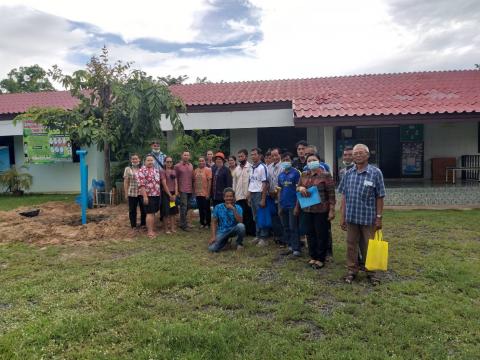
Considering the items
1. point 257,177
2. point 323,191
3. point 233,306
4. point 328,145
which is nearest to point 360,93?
point 328,145

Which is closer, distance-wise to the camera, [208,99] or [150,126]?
[150,126]

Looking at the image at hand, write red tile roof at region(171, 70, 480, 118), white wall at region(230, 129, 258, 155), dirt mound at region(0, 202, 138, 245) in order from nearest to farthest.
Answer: dirt mound at region(0, 202, 138, 245) < red tile roof at region(171, 70, 480, 118) < white wall at region(230, 129, 258, 155)

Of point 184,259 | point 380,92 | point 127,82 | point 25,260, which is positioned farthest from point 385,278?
point 380,92

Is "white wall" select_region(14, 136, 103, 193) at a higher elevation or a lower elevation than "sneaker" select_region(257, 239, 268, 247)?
higher

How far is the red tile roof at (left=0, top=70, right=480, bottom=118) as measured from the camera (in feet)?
34.1

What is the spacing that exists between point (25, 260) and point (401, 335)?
5164mm

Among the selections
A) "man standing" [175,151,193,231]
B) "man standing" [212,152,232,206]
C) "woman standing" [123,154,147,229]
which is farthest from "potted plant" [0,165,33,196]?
"man standing" [212,152,232,206]

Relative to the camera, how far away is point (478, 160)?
12055mm

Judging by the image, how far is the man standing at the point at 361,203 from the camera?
4531mm

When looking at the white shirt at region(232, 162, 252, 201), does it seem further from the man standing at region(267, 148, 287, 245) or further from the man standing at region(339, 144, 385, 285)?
the man standing at region(339, 144, 385, 285)

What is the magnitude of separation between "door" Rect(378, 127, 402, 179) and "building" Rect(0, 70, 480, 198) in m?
0.03

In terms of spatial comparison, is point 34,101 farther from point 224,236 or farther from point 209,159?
point 224,236

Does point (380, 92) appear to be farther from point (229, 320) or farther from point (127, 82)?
point (229, 320)

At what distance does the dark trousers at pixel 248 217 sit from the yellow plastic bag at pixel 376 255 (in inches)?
116
